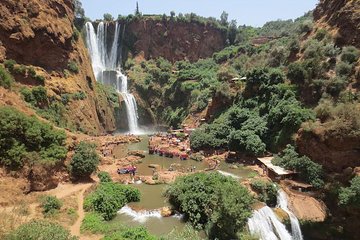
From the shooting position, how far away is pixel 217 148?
44312 millimetres

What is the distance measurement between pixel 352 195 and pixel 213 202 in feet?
37.3

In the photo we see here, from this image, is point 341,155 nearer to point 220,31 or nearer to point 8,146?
point 8,146

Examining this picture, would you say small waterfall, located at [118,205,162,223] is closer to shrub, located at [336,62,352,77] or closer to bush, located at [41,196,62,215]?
bush, located at [41,196,62,215]

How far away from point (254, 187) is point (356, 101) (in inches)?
582

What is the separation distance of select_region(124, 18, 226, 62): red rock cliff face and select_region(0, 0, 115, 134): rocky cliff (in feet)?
120

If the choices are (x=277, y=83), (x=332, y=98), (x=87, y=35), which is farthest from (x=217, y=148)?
(x=87, y=35)

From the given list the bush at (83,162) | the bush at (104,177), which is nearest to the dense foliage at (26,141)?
the bush at (83,162)

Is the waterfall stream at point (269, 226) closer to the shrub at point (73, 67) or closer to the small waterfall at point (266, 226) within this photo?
the small waterfall at point (266, 226)

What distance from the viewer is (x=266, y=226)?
24.5m

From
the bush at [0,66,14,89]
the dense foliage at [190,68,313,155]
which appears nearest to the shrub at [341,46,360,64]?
the dense foliage at [190,68,313,155]

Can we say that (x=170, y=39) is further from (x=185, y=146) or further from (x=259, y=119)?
(x=259, y=119)

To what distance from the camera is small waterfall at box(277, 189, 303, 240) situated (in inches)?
1001

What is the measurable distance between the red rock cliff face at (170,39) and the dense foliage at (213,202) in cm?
6714

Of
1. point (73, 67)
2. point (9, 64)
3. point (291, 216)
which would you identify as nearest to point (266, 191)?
point (291, 216)
